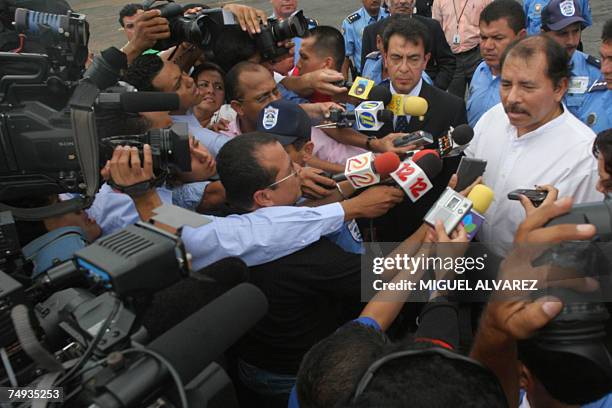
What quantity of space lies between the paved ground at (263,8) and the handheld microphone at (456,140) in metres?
6.45

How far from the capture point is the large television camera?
2.73 ft

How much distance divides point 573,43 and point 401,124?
1.49 metres

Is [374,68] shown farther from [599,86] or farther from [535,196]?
[535,196]

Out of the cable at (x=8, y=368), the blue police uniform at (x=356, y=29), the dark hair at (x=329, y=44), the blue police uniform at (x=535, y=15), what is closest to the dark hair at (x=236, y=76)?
the dark hair at (x=329, y=44)

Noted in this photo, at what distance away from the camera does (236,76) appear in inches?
107

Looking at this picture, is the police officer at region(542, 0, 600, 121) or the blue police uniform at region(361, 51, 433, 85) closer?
the police officer at region(542, 0, 600, 121)

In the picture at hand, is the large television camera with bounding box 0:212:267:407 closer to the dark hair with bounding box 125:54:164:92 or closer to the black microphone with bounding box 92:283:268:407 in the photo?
the black microphone with bounding box 92:283:268:407

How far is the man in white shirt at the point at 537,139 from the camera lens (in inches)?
77.8

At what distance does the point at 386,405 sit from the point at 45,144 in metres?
1.28

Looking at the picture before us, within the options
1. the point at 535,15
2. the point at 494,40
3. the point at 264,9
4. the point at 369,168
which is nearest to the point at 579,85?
the point at 494,40

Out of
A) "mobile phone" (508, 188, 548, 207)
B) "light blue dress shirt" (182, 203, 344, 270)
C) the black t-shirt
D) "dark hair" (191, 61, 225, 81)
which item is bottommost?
the black t-shirt

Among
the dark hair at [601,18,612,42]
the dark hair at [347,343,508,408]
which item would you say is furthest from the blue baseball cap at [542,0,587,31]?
the dark hair at [347,343,508,408]

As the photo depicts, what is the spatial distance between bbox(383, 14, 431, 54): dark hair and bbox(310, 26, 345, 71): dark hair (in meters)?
0.43

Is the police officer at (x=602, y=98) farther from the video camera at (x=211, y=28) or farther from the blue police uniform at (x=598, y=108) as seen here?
the video camera at (x=211, y=28)
